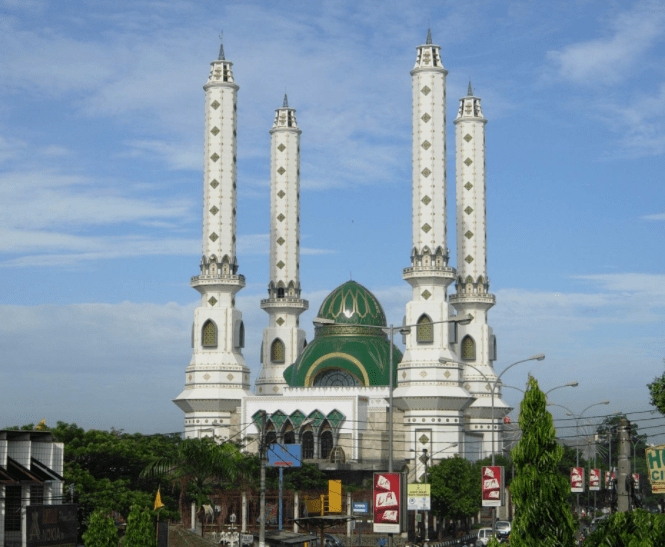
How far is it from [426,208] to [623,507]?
4819 cm

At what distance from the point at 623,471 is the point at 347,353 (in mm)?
52872

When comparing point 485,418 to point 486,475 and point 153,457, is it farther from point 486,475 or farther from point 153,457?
point 486,475

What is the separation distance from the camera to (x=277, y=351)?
90938 mm

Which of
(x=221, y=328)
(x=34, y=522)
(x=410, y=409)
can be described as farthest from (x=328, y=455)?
(x=34, y=522)

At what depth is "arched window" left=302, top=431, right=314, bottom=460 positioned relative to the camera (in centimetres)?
7988

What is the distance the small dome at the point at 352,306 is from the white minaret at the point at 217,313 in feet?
25.5

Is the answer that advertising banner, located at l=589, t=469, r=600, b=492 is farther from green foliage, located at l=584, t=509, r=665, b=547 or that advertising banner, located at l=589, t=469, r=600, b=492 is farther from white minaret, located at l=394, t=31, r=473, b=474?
green foliage, located at l=584, t=509, r=665, b=547

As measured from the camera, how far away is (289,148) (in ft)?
311

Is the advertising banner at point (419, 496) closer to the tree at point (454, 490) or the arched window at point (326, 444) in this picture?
the tree at point (454, 490)

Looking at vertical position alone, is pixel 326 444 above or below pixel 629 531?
above

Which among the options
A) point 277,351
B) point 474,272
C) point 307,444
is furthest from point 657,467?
point 277,351

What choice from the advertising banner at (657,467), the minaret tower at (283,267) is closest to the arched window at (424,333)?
the minaret tower at (283,267)

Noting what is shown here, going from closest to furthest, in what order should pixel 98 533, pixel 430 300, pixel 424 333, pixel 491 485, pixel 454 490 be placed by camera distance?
pixel 98 533 < pixel 491 485 < pixel 454 490 < pixel 424 333 < pixel 430 300

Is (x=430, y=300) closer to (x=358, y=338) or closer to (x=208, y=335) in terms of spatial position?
(x=358, y=338)
